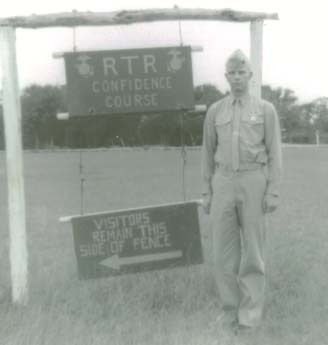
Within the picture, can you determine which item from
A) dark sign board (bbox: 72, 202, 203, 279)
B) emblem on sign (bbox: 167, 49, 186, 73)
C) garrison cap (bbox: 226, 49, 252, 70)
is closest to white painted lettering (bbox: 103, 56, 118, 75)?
emblem on sign (bbox: 167, 49, 186, 73)

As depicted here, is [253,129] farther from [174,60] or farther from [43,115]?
[43,115]

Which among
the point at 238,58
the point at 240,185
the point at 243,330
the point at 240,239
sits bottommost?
the point at 243,330

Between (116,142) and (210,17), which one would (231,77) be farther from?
(116,142)

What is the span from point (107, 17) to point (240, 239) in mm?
1987

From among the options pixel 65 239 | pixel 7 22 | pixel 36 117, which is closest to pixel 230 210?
pixel 7 22

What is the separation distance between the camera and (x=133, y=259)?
5562mm

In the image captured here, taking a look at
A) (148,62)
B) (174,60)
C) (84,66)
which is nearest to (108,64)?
(84,66)

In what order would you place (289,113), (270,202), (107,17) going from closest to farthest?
(270,202), (107,17), (289,113)

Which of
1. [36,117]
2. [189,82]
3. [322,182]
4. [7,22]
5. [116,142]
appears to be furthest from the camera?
[322,182]

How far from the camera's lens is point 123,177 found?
23.2 m

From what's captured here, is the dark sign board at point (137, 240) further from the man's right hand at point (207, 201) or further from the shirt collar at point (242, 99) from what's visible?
the shirt collar at point (242, 99)

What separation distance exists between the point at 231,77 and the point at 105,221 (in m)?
1.63

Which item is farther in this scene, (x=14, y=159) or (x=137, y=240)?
(x=137, y=240)

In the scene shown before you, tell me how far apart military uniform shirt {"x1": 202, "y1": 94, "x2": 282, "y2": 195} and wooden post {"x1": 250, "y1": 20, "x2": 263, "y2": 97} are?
0.79m
